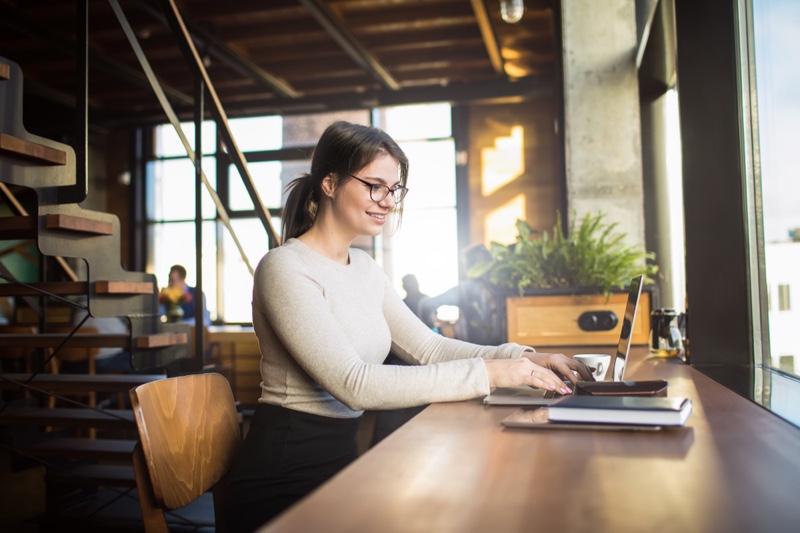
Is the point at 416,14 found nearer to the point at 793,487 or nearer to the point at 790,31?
the point at 790,31

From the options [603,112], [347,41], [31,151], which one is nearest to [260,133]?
[347,41]

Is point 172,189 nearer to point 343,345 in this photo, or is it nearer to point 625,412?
point 343,345

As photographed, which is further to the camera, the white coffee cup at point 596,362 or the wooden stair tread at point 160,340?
the wooden stair tread at point 160,340

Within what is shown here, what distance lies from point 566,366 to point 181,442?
2.74 feet

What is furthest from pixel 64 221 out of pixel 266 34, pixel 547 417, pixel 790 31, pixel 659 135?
pixel 266 34

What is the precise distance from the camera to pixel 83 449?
320 cm

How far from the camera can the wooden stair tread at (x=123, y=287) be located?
9.50ft

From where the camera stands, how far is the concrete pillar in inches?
156

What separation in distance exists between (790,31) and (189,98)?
8487 millimetres

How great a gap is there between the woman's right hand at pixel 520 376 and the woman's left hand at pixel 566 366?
14 cm

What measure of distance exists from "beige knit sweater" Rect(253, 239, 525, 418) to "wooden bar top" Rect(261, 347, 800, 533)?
28cm

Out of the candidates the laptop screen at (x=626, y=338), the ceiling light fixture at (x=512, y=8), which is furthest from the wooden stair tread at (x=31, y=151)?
the ceiling light fixture at (x=512, y=8)

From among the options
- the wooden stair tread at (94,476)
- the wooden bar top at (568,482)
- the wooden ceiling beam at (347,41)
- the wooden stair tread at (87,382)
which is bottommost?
the wooden stair tread at (94,476)

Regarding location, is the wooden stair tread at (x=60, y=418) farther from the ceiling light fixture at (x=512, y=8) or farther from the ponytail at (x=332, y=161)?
the ceiling light fixture at (x=512, y=8)
